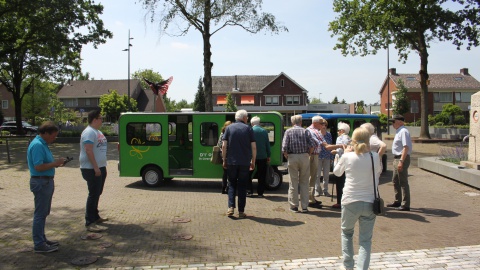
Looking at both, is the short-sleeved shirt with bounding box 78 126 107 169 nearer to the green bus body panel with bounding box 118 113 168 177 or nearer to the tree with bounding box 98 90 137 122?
the green bus body panel with bounding box 118 113 168 177

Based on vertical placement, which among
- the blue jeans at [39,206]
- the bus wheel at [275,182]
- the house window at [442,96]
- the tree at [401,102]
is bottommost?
the bus wheel at [275,182]

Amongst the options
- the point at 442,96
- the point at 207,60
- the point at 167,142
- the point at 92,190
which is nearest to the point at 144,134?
the point at 167,142

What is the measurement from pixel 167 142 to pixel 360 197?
282 inches

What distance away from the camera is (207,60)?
2112 centimetres

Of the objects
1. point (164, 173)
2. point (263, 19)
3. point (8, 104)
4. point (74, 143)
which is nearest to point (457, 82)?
point (263, 19)

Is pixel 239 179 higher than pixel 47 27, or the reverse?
pixel 47 27

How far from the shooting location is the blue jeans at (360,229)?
175 inches

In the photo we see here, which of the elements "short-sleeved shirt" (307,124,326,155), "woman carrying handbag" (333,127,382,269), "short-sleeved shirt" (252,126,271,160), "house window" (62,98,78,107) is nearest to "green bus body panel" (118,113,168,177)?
"short-sleeved shirt" (252,126,271,160)

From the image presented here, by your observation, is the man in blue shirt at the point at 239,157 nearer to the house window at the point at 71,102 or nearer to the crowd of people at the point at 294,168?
the crowd of people at the point at 294,168

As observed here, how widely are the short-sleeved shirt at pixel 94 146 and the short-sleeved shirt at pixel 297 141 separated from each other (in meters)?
3.33

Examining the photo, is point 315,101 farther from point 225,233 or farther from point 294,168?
point 225,233

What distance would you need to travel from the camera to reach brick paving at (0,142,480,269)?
5.13m

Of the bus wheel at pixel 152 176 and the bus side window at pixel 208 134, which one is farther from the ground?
the bus side window at pixel 208 134

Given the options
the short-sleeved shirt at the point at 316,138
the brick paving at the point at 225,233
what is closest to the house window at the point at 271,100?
the brick paving at the point at 225,233
